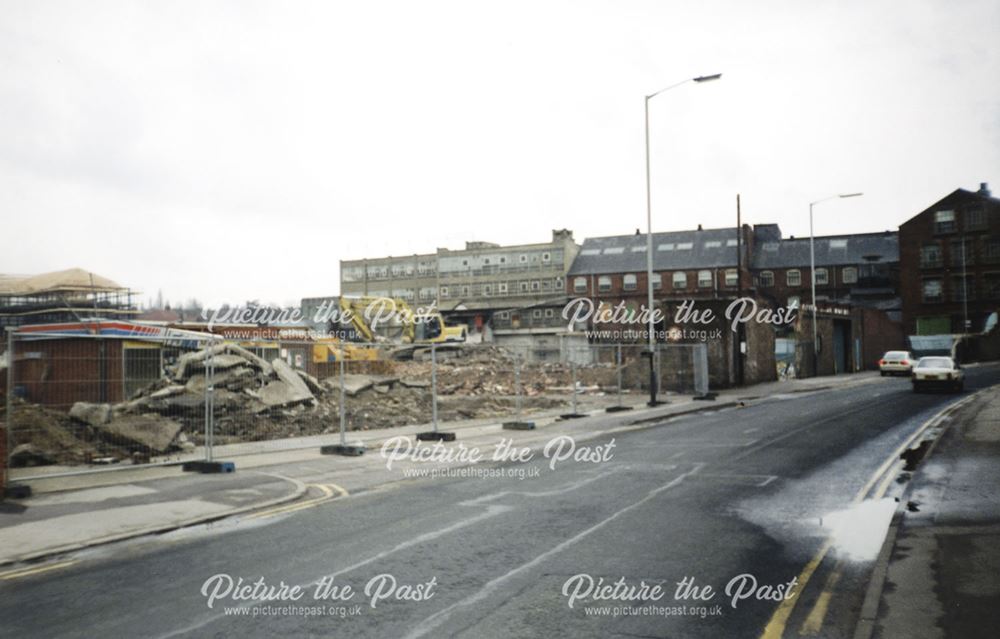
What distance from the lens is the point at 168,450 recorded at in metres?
14.2

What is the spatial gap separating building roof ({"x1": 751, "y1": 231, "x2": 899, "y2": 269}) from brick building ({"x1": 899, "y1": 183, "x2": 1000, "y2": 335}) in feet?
21.3

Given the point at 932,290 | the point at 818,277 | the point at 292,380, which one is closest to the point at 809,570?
the point at 292,380

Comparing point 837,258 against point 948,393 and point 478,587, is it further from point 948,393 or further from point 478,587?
point 478,587

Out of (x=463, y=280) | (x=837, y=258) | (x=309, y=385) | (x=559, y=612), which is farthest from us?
(x=463, y=280)

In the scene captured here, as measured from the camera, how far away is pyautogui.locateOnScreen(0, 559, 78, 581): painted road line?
284 inches

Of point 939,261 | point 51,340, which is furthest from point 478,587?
point 939,261

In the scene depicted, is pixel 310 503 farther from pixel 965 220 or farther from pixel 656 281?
pixel 965 220

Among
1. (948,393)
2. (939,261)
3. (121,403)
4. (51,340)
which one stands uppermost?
(939,261)

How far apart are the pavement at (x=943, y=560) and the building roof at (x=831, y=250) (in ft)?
255

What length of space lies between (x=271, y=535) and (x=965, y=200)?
83.4 m

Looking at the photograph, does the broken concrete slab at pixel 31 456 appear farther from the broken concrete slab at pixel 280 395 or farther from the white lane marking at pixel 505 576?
the white lane marking at pixel 505 576

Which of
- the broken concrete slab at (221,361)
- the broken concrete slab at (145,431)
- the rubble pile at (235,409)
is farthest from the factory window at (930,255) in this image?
the broken concrete slab at (145,431)

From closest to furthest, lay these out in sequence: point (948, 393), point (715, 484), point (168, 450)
A: point (715, 484), point (168, 450), point (948, 393)

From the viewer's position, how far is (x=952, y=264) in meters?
73.6
